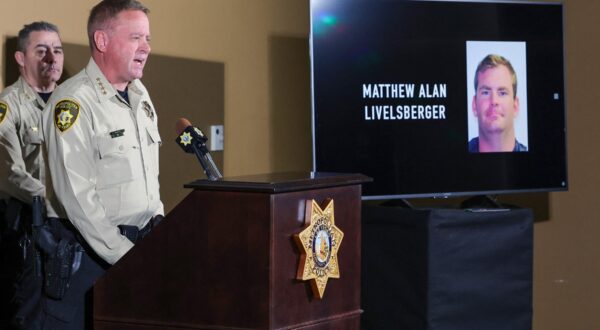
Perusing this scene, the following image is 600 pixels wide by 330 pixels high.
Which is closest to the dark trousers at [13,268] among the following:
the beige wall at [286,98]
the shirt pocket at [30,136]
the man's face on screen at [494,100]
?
the shirt pocket at [30,136]

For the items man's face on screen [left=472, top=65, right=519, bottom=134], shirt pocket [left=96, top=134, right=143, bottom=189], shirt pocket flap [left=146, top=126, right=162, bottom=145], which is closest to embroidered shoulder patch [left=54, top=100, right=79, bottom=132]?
shirt pocket [left=96, top=134, right=143, bottom=189]

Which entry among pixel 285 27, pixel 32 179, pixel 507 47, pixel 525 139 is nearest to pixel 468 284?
pixel 525 139

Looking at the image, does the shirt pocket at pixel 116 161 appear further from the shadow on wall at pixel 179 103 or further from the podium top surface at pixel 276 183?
the shadow on wall at pixel 179 103

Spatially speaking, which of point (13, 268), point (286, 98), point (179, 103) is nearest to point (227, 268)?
point (13, 268)

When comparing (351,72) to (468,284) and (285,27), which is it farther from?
(468,284)

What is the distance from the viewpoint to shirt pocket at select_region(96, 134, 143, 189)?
282cm

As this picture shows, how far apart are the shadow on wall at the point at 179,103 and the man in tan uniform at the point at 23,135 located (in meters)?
0.57

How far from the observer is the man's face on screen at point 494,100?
14.9 ft

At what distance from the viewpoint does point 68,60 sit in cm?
369

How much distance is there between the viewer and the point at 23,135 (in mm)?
3516

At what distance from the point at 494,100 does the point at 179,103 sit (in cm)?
135

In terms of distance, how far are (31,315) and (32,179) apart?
72 centimetres

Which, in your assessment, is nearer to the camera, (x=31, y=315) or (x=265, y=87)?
(x=31, y=315)

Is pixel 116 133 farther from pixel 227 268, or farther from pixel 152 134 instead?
pixel 227 268
